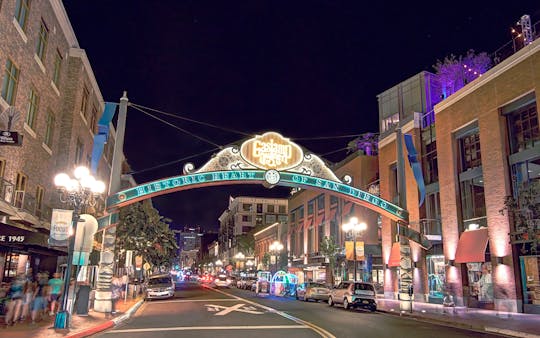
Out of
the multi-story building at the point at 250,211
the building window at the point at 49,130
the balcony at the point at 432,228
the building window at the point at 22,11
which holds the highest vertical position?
the multi-story building at the point at 250,211

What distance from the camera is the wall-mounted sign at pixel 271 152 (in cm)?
2250

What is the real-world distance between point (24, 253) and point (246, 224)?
Result: 9627 cm

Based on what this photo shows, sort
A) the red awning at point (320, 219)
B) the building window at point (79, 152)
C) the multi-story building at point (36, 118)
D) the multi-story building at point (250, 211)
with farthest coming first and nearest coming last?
the multi-story building at point (250, 211), the red awning at point (320, 219), the building window at point (79, 152), the multi-story building at point (36, 118)

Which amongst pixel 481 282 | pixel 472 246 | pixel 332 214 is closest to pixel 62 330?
pixel 472 246

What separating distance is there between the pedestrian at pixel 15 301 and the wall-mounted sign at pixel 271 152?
10.8m

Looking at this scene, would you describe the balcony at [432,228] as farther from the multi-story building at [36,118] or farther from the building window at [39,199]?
the building window at [39,199]

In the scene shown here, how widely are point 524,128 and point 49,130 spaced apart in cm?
2467

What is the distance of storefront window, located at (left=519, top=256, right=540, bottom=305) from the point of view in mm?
22578

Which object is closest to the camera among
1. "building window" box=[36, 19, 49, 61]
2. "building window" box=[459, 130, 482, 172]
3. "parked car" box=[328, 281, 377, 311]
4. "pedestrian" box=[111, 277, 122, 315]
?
"pedestrian" box=[111, 277, 122, 315]

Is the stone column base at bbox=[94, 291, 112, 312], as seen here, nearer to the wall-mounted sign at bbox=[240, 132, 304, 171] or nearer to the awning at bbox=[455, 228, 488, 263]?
the wall-mounted sign at bbox=[240, 132, 304, 171]

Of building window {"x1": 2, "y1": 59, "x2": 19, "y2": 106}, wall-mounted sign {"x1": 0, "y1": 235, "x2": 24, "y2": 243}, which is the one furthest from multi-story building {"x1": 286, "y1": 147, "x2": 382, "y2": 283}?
wall-mounted sign {"x1": 0, "y1": 235, "x2": 24, "y2": 243}

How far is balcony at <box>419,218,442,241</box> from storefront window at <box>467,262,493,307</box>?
3.08 m

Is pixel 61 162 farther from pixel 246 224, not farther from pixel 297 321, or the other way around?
pixel 246 224

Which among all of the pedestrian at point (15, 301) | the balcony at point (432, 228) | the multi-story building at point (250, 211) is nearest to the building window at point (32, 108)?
the pedestrian at point (15, 301)
